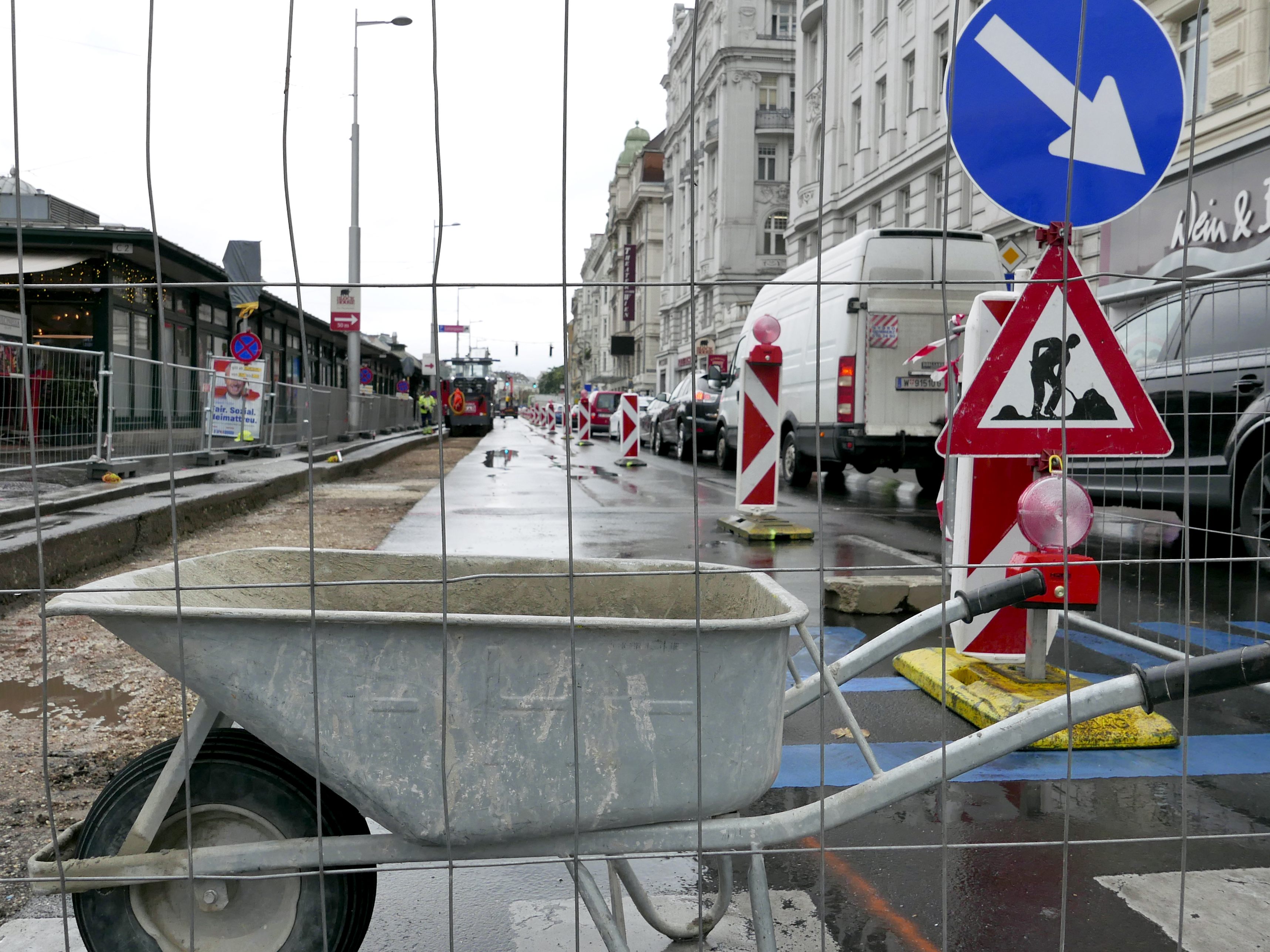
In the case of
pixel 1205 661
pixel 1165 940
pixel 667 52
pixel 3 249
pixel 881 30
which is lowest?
pixel 1165 940

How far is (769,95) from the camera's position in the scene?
155 ft

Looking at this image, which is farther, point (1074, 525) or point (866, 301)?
point (866, 301)

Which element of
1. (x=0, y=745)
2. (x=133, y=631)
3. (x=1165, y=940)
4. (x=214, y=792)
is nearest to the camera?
(x=133, y=631)

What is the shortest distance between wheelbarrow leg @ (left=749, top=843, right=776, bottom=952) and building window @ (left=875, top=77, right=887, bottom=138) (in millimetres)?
30209

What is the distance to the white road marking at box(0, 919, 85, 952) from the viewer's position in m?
2.19

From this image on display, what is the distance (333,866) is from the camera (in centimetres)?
195

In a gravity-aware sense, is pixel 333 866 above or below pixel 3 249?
below

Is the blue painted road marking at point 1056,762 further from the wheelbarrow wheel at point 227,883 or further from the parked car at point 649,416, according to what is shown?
the parked car at point 649,416

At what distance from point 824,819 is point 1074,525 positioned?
Result: 1.80m

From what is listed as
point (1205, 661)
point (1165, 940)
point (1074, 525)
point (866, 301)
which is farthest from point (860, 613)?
point (866, 301)

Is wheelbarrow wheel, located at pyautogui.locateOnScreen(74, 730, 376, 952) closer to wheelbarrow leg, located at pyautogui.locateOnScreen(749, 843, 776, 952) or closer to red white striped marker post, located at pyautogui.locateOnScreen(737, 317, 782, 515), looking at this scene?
wheelbarrow leg, located at pyautogui.locateOnScreen(749, 843, 776, 952)

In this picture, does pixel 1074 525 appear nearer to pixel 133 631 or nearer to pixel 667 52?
pixel 667 52

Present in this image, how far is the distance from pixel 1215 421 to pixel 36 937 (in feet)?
19.9

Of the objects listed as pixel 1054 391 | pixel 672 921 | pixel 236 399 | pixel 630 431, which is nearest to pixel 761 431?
pixel 1054 391
